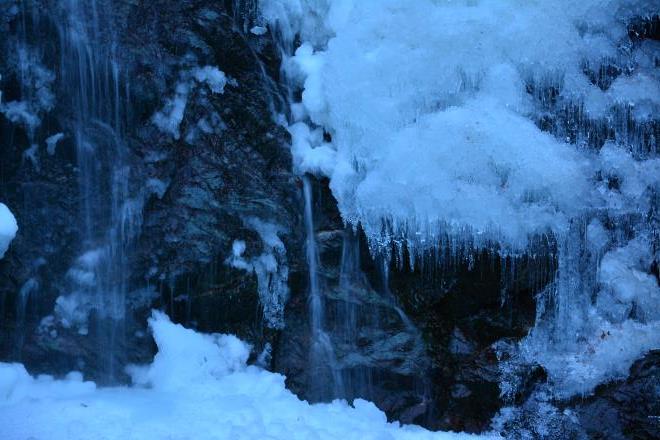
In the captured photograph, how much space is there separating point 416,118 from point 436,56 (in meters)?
0.49

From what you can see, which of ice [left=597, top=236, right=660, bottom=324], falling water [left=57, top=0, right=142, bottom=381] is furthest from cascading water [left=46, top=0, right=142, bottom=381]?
ice [left=597, top=236, right=660, bottom=324]

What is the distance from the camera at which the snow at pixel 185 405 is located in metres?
3.54

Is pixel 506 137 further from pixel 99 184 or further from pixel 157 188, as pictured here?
pixel 99 184

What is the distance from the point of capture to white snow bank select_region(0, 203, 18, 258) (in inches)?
160

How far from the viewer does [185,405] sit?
3.84 meters

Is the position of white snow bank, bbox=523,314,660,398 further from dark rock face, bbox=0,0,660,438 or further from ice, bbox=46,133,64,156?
ice, bbox=46,133,64,156

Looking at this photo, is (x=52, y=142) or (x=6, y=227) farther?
(x=52, y=142)

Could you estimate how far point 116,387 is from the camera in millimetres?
4258

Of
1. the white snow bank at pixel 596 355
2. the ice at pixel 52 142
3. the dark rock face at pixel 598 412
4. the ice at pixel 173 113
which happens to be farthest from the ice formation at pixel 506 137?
the ice at pixel 52 142

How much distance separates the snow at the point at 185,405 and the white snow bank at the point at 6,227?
2.75 feet

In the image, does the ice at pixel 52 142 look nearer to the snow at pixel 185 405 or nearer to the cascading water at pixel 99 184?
the cascading water at pixel 99 184

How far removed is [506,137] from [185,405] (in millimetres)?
2859

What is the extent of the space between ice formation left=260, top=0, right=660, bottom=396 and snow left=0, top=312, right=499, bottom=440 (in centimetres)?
123

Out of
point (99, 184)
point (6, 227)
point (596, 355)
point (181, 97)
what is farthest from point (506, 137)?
point (6, 227)
